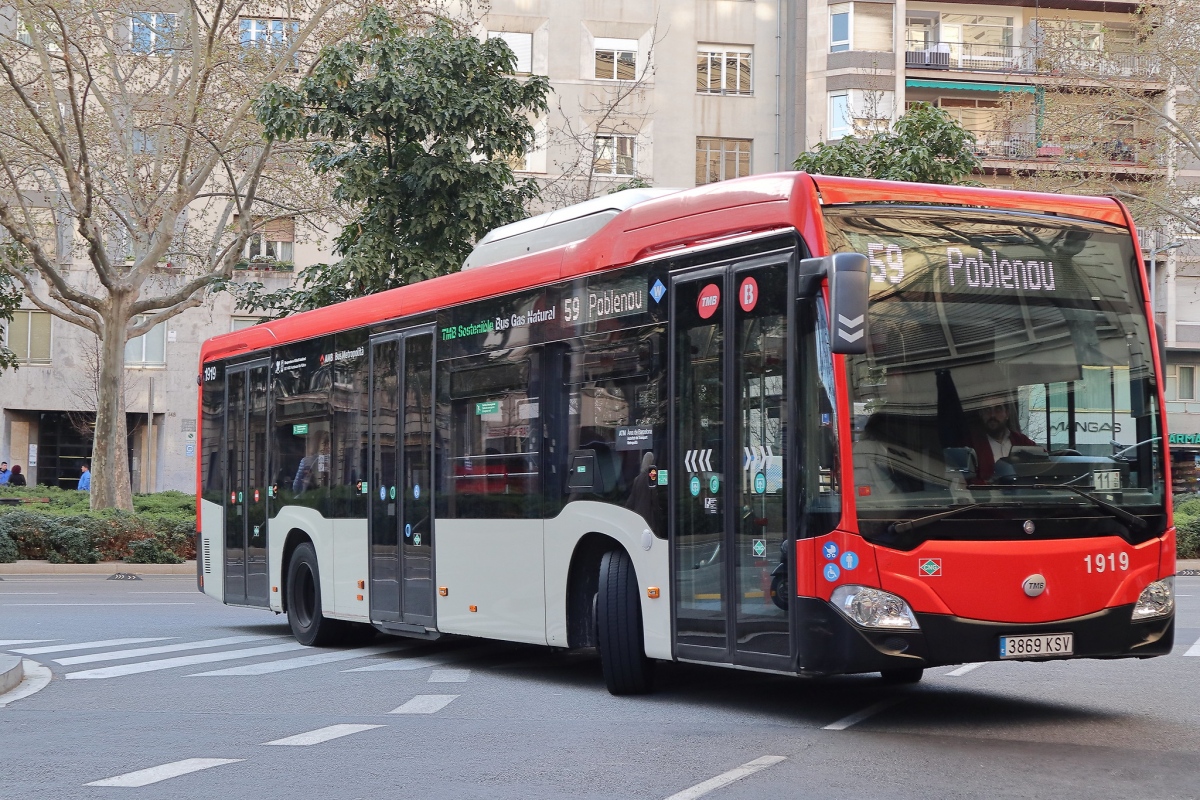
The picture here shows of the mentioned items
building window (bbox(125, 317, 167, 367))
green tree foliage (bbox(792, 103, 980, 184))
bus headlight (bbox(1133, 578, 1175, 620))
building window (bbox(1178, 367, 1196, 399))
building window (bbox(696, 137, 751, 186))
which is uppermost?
building window (bbox(696, 137, 751, 186))

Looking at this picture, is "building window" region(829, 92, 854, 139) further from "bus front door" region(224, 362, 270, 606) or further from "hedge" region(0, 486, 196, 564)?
"bus front door" region(224, 362, 270, 606)

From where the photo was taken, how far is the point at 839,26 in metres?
51.2

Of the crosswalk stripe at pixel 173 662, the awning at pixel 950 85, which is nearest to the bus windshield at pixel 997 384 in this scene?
the crosswalk stripe at pixel 173 662

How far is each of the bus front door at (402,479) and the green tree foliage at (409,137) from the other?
31.9ft

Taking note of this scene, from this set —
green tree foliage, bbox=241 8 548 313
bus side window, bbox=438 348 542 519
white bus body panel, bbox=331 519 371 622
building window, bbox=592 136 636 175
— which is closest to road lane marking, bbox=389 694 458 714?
bus side window, bbox=438 348 542 519

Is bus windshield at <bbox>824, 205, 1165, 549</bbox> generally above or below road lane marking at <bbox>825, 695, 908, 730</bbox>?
above

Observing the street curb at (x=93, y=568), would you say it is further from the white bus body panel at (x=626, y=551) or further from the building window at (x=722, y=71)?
the building window at (x=722, y=71)

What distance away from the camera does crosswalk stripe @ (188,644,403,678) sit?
13085 millimetres

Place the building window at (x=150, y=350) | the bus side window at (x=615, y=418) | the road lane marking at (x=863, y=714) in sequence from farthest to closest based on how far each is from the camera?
1. the building window at (x=150, y=350)
2. the bus side window at (x=615, y=418)
3. the road lane marking at (x=863, y=714)

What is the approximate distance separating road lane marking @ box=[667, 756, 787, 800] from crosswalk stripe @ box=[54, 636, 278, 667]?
781cm

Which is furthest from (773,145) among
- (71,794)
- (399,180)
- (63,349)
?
(71,794)

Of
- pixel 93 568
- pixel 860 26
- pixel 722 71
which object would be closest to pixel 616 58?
pixel 722 71

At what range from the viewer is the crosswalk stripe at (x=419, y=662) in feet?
44.0

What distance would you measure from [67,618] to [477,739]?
10.7 m
